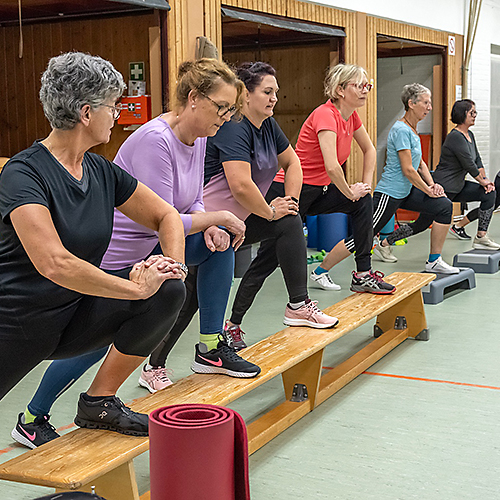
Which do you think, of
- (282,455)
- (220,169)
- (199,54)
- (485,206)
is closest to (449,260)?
(485,206)

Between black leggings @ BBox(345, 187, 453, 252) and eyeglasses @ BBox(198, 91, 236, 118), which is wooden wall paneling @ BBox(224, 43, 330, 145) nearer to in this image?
black leggings @ BBox(345, 187, 453, 252)

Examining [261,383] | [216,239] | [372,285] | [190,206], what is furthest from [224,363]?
[372,285]

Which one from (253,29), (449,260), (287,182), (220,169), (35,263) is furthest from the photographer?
(253,29)

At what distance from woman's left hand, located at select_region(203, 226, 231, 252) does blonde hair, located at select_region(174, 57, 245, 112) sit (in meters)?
0.48

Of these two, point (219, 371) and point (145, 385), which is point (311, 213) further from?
point (219, 371)

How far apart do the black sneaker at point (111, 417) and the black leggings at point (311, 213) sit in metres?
1.49

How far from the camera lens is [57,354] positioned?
83.7 inches

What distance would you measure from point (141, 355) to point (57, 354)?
0.81ft

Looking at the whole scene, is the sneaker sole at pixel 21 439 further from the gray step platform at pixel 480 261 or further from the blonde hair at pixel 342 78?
the gray step platform at pixel 480 261

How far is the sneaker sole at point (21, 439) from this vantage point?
2.67 m

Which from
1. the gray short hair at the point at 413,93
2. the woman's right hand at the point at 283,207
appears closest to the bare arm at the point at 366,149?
the gray short hair at the point at 413,93

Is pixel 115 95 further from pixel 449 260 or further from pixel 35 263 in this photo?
pixel 449 260

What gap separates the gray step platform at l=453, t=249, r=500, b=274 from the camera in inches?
252

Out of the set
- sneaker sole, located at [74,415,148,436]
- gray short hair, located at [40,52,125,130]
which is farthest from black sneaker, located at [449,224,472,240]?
gray short hair, located at [40,52,125,130]
